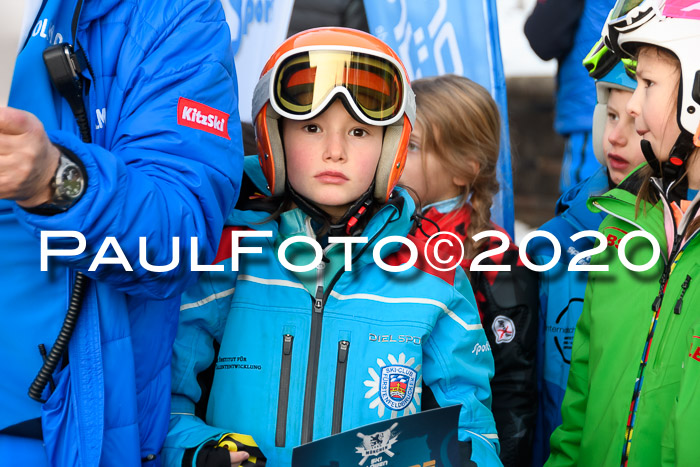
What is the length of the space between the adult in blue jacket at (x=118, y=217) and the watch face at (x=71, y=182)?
71mm

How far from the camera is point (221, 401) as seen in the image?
2.13 m

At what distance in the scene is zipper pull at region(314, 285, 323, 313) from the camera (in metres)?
2.14

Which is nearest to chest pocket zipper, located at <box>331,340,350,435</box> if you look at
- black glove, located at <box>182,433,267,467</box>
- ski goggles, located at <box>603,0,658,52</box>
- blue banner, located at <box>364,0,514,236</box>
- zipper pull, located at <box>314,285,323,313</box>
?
zipper pull, located at <box>314,285,323,313</box>

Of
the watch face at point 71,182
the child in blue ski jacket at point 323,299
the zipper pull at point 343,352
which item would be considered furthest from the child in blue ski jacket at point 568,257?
the watch face at point 71,182

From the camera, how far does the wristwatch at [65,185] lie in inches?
49.5

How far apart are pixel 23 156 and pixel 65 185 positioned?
92mm

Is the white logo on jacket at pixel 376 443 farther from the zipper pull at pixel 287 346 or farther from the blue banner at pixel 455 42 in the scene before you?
the blue banner at pixel 455 42

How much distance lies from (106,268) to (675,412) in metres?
1.41

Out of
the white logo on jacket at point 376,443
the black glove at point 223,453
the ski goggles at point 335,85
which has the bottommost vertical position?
the black glove at point 223,453

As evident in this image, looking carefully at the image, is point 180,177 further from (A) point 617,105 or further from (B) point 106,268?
(A) point 617,105

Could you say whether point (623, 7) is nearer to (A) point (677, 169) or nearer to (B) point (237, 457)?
(A) point (677, 169)

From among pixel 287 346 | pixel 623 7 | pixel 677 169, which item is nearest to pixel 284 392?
pixel 287 346

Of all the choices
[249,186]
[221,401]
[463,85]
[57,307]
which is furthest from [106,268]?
[463,85]

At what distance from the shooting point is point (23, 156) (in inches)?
46.8
